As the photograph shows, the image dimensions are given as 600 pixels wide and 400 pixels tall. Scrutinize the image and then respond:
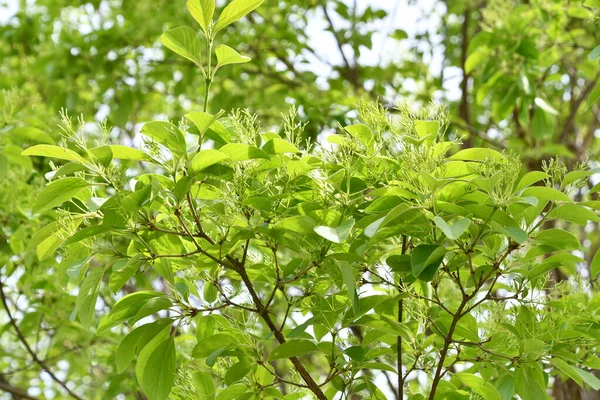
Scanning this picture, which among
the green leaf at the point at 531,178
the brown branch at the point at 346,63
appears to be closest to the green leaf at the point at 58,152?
the green leaf at the point at 531,178

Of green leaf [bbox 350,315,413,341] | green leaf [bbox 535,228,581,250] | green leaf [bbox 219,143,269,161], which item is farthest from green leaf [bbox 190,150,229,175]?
green leaf [bbox 535,228,581,250]

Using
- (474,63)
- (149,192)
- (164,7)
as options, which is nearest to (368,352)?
(149,192)

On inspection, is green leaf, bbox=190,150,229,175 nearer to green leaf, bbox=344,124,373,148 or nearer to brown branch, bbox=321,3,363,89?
green leaf, bbox=344,124,373,148

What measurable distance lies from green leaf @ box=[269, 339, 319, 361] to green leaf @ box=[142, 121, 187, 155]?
1.12 feet

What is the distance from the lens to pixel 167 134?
1.08 meters

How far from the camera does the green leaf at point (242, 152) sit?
1.08 metres

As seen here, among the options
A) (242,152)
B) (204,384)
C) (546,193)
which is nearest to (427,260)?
(546,193)

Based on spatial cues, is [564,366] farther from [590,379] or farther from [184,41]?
[184,41]

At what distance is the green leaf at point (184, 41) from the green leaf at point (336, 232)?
33cm

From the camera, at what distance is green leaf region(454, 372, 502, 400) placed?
4.12 feet

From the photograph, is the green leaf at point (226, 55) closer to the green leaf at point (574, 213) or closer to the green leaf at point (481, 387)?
the green leaf at point (574, 213)

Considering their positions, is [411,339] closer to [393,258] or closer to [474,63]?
[393,258]

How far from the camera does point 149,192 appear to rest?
1.03 meters

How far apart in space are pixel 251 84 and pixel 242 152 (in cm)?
283
